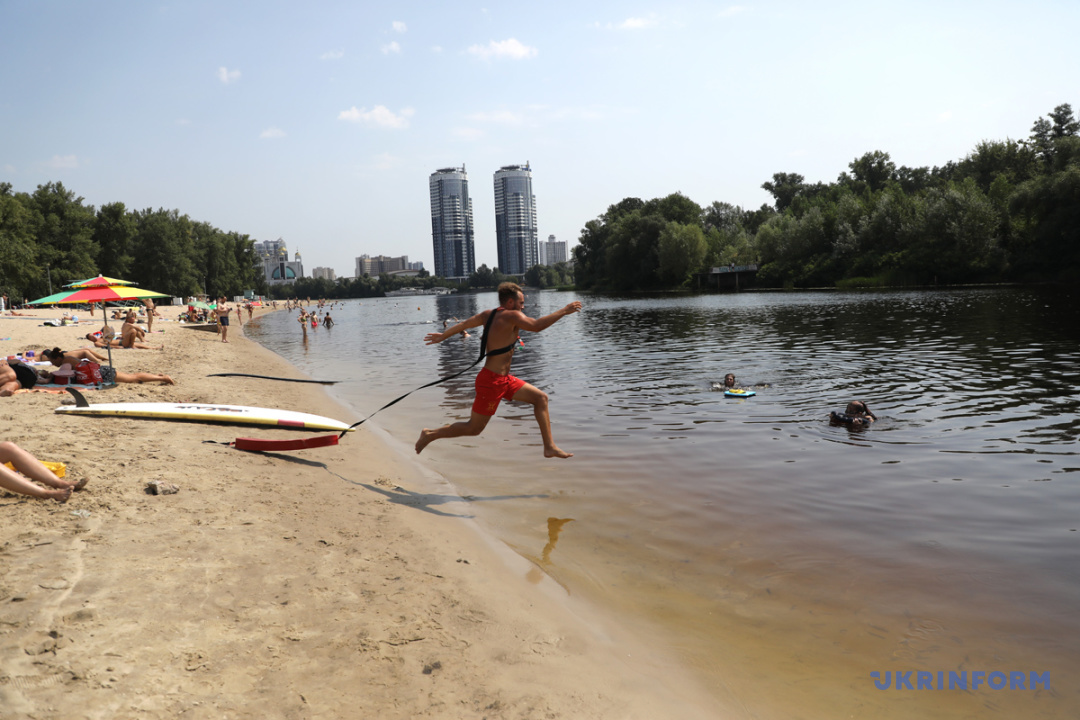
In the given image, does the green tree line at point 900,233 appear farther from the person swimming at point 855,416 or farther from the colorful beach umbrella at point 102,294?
the colorful beach umbrella at point 102,294

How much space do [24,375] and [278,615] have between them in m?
10.8

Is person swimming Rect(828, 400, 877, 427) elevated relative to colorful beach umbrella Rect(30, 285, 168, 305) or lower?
lower

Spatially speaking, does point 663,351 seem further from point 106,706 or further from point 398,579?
point 106,706

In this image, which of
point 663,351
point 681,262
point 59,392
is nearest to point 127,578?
point 59,392

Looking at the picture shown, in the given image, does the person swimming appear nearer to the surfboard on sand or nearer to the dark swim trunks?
the surfboard on sand

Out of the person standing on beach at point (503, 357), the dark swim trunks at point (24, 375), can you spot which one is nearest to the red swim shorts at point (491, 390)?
the person standing on beach at point (503, 357)

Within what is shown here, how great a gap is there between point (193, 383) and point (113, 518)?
11.3 metres

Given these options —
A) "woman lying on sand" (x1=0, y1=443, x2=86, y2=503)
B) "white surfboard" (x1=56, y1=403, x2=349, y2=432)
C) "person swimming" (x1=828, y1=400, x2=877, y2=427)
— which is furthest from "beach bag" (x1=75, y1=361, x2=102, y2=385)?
"person swimming" (x1=828, y1=400, x2=877, y2=427)

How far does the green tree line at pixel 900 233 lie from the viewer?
6550 cm

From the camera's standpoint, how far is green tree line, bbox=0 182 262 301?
61.1 meters

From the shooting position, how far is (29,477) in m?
5.81

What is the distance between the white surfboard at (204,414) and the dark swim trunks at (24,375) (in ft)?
8.11

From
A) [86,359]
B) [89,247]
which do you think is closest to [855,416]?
[86,359]

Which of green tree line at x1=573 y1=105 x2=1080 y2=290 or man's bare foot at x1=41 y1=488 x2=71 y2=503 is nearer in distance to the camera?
man's bare foot at x1=41 y1=488 x2=71 y2=503
